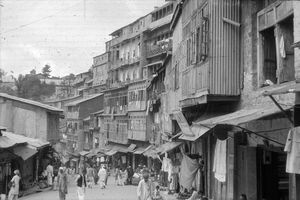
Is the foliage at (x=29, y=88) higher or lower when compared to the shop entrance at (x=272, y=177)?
higher

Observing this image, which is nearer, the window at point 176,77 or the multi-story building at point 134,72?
the window at point 176,77

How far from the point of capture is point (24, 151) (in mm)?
24781

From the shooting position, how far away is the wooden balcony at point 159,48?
161 feet

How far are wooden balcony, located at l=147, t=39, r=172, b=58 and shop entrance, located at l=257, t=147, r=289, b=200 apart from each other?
3463 centimetres

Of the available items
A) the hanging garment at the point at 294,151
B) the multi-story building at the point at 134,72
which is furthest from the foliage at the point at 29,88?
the hanging garment at the point at 294,151

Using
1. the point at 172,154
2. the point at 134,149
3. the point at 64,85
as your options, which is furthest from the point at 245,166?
the point at 64,85

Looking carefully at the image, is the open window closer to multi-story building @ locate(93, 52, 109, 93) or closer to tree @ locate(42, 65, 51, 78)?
multi-story building @ locate(93, 52, 109, 93)

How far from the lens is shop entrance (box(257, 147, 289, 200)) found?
1250 cm

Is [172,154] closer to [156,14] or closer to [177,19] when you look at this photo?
[177,19]

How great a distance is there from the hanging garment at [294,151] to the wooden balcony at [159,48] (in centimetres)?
3871

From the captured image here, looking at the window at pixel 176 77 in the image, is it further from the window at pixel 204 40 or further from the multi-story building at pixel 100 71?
the multi-story building at pixel 100 71

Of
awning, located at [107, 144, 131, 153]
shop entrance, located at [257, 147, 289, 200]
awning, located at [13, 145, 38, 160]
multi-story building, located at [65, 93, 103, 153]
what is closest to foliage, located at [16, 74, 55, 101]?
multi-story building, located at [65, 93, 103, 153]

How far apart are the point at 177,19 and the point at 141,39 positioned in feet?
110

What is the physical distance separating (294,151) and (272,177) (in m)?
4.60
